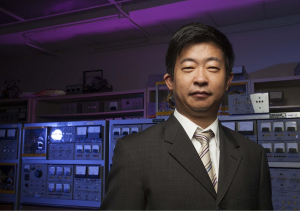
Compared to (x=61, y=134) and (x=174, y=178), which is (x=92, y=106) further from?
(x=174, y=178)

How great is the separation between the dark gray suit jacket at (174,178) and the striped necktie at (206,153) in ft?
0.09

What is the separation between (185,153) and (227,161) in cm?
15

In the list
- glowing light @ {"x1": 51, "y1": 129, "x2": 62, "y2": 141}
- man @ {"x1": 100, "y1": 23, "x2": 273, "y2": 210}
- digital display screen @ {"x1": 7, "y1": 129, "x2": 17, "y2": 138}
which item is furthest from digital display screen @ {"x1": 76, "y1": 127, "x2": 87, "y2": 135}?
man @ {"x1": 100, "y1": 23, "x2": 273, "y2": 210}

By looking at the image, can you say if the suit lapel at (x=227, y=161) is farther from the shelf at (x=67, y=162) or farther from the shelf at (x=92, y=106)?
the shelf at (x=92, y=106)

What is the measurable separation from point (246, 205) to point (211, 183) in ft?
0.50

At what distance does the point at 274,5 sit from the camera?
391 centimetres

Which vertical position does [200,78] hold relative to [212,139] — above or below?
above

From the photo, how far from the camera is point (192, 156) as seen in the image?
841mm

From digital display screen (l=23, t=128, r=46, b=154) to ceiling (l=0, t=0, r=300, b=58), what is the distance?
2160mm

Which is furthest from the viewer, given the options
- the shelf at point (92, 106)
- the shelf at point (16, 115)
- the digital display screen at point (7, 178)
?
the shelf at point (16, 115)

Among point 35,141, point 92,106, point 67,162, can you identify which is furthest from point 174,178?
point 92,106

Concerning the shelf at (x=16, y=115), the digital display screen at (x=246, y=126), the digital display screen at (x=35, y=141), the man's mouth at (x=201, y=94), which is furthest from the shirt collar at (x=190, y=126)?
the shelf at (x=16, y=115)

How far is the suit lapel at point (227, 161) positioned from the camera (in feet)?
2.67

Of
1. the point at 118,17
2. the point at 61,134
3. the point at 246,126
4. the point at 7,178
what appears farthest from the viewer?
the point at 118,17
